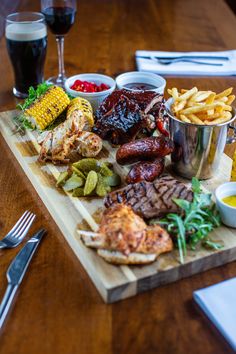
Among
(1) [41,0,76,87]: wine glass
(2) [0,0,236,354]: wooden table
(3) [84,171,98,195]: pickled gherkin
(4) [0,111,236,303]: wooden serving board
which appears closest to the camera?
(2) [0,0,236,354]: wooden table

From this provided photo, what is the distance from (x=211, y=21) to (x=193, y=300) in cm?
282

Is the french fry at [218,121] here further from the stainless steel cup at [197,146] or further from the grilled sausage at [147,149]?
the grilled sausage at [147,149]

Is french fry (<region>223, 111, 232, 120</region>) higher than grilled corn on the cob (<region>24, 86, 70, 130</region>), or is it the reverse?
french fry (<region>223, 111, 232, 120</region>)

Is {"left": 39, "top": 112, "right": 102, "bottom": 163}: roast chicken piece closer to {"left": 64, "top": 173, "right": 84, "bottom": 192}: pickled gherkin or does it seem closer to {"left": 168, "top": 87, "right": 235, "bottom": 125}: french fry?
{"left": 64, "top": 173, "right": 84, "bottom": 192}: pickled gherkin

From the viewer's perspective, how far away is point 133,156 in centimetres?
195

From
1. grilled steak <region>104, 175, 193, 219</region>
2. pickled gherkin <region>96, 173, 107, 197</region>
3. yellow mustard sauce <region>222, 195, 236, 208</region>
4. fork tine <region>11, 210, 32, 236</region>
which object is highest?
grilled steak <region>104, 175, 193, 219</region>

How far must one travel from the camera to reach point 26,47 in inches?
101

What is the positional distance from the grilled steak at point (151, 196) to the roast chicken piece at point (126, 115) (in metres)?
0.44

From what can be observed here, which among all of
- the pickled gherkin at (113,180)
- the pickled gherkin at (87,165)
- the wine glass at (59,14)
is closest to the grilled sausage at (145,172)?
the pickled gherkin at (113,180)

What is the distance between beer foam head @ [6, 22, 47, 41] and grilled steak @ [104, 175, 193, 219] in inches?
48.2

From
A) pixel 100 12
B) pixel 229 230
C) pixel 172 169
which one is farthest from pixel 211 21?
pixel 229 230

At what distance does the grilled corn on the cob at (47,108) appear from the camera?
2211 mm

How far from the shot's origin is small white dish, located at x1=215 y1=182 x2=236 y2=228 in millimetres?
1624

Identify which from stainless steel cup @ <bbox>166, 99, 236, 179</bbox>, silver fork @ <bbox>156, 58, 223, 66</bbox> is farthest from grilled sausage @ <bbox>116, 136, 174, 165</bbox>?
silver fork @ <bbox>156, 58, 223, 66</bbox>
